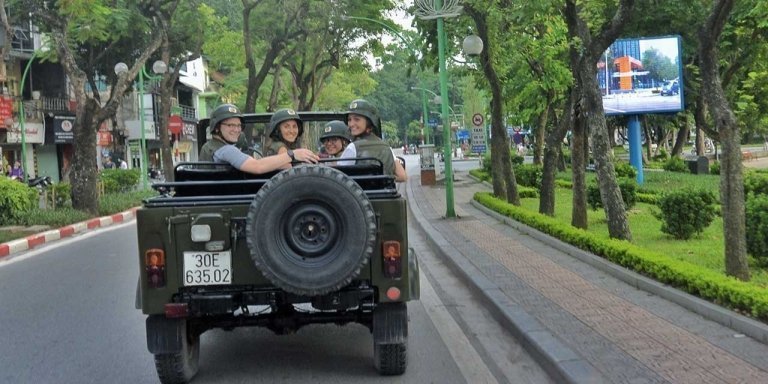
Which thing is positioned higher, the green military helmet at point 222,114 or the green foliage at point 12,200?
the green military helmet at point 222,114

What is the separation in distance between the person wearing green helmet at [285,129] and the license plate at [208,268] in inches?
54.9

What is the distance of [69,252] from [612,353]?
1133cm

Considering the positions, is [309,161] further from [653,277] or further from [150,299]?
[653,277]

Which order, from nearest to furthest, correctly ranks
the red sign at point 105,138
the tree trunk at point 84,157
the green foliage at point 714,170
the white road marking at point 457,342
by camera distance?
the white road marking at point 457,342 < the tree trunk at point 84,157 < the green foliage at point 714,170 < the red sign at point 105,138

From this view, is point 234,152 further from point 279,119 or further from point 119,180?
point 119,180

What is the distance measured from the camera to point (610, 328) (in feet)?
20.8

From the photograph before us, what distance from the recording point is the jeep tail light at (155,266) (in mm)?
4805

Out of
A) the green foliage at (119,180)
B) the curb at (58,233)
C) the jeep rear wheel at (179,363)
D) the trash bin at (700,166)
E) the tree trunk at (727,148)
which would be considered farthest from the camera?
the trash bin at (700,166)

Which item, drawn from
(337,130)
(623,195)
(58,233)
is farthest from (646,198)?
(337,130)

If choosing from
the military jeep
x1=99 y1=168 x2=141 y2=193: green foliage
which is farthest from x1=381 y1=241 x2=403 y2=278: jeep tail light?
x1=99 y1=168 x2=141 y2=193: green foliage

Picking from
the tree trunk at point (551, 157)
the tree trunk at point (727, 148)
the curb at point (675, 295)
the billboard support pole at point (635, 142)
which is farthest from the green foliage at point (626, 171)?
the tree trunk at point (727, 148)

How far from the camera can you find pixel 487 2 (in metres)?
14.4

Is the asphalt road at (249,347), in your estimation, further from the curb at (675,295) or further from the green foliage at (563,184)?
the green foliage at (563,184)

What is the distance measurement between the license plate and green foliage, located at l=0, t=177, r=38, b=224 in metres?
13.9
